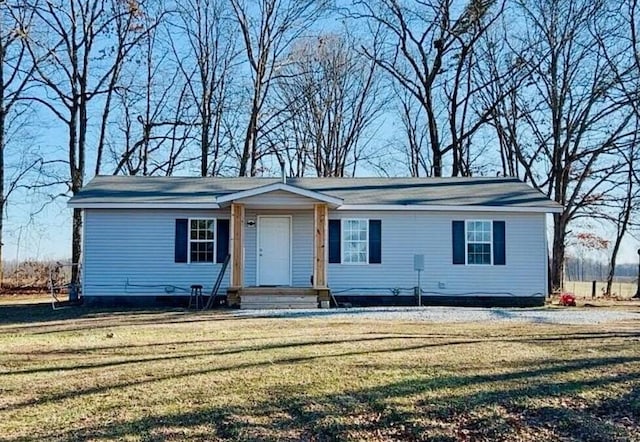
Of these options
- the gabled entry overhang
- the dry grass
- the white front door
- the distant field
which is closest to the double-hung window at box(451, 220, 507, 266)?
the gabled entry overhang

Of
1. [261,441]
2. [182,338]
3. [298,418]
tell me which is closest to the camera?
[261,441]

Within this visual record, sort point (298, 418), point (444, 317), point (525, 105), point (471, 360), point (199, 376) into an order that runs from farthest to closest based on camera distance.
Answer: point (525, 105), point (444, 317), point (471, 360), point (199, 376), point (298, 418)

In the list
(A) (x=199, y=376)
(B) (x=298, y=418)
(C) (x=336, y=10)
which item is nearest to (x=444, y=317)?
(A) (x=199, y=376)

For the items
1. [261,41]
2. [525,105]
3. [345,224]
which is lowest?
[345,224]

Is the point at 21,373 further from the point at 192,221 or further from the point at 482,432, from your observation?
the point at 192,221

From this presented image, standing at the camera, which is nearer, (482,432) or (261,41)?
(482,432)

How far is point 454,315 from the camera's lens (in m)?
11.8

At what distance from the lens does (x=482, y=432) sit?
4391 millimetres

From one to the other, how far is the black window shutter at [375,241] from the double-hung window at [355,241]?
10cm

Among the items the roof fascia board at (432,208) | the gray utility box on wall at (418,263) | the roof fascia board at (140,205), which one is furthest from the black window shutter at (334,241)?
the roof fascia board at (140,205)

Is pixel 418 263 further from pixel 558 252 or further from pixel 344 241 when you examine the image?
pixel 558 252

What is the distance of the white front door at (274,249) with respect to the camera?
1478 centimetres

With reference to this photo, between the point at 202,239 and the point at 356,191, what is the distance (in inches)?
171

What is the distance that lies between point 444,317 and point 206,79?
60.2ft
